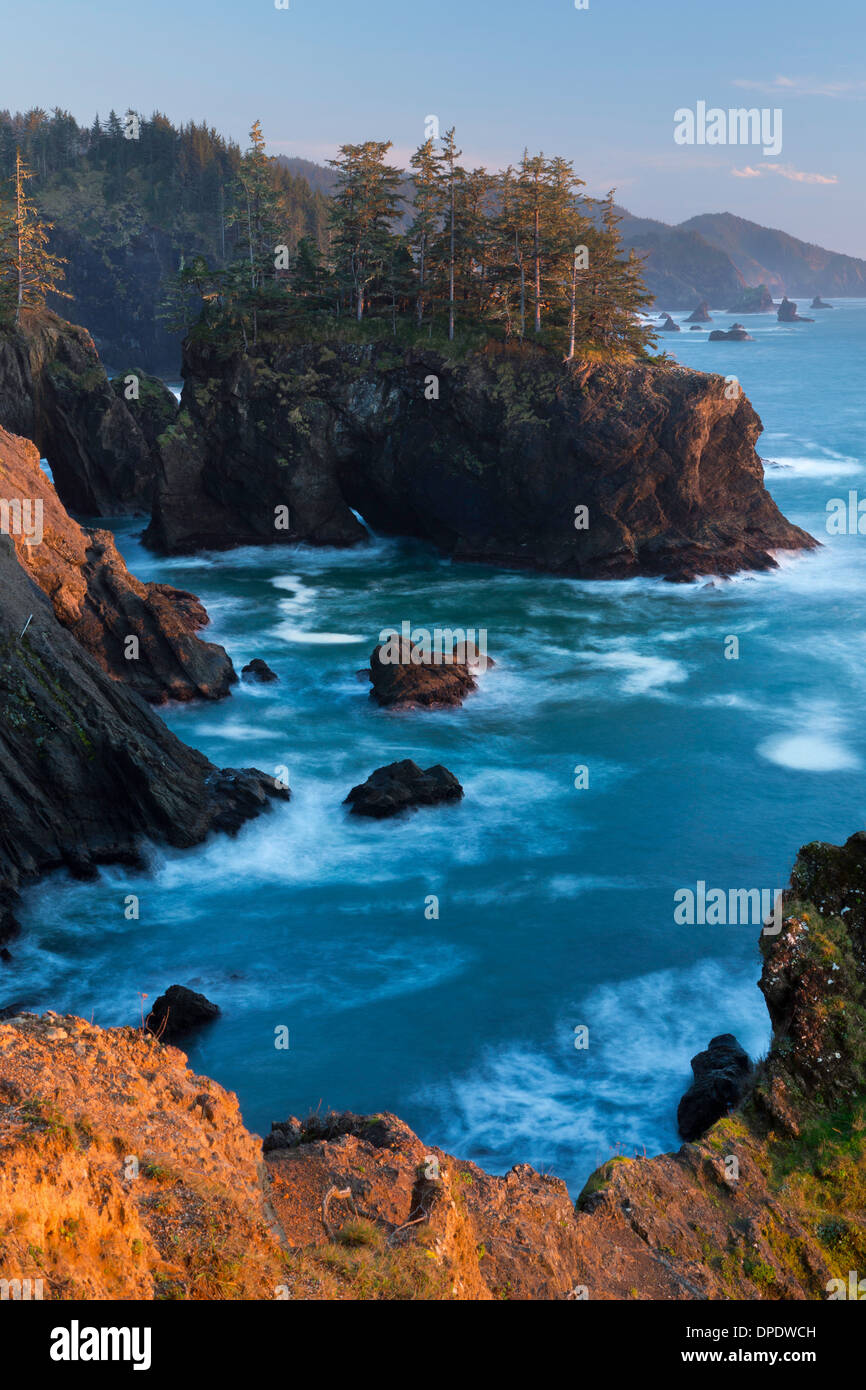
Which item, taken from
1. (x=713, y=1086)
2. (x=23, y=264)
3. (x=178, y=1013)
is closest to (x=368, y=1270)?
(x=713, y=1086)

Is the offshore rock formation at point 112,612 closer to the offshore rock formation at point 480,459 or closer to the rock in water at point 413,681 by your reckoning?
the rock in water at point 413,681

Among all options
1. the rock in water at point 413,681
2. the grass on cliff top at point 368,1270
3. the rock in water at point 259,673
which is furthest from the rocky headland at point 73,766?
the grass on cliff top at point 368,1270

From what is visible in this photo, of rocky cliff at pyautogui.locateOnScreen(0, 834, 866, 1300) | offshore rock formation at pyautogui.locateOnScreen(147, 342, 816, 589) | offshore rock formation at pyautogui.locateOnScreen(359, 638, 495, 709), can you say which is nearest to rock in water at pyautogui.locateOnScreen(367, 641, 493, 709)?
offshore rock formation at pyautogui.locateOnScreen(359, 638, 495, 709)

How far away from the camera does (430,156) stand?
6819cm

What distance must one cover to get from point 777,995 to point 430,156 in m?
63.2

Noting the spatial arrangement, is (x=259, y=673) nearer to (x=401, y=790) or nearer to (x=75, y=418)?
(x=401, y=790)

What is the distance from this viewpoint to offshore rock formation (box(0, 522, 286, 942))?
33125mm

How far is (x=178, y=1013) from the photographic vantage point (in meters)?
27.2

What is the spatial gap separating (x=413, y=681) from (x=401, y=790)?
10.4 metres

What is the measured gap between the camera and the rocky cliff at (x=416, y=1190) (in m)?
11.2

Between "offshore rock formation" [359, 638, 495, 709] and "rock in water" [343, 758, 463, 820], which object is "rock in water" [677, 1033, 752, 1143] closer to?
"rock in water" [343, 758, 463, 820]

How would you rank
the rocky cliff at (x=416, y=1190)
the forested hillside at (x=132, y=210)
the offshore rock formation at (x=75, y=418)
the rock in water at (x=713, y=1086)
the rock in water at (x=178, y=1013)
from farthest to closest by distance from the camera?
the forested hillside at (x=132, y=210) → the offshore rock formation at (x=75, y=418) → the rock in water at (x=178, y=1013) → the rock in water at (x=713, y=1086) → the rocky cliff at (x=416, y=1190)

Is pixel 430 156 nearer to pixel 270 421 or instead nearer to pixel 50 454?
pixel 270 421

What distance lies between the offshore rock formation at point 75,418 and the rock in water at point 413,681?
38.2 meters
